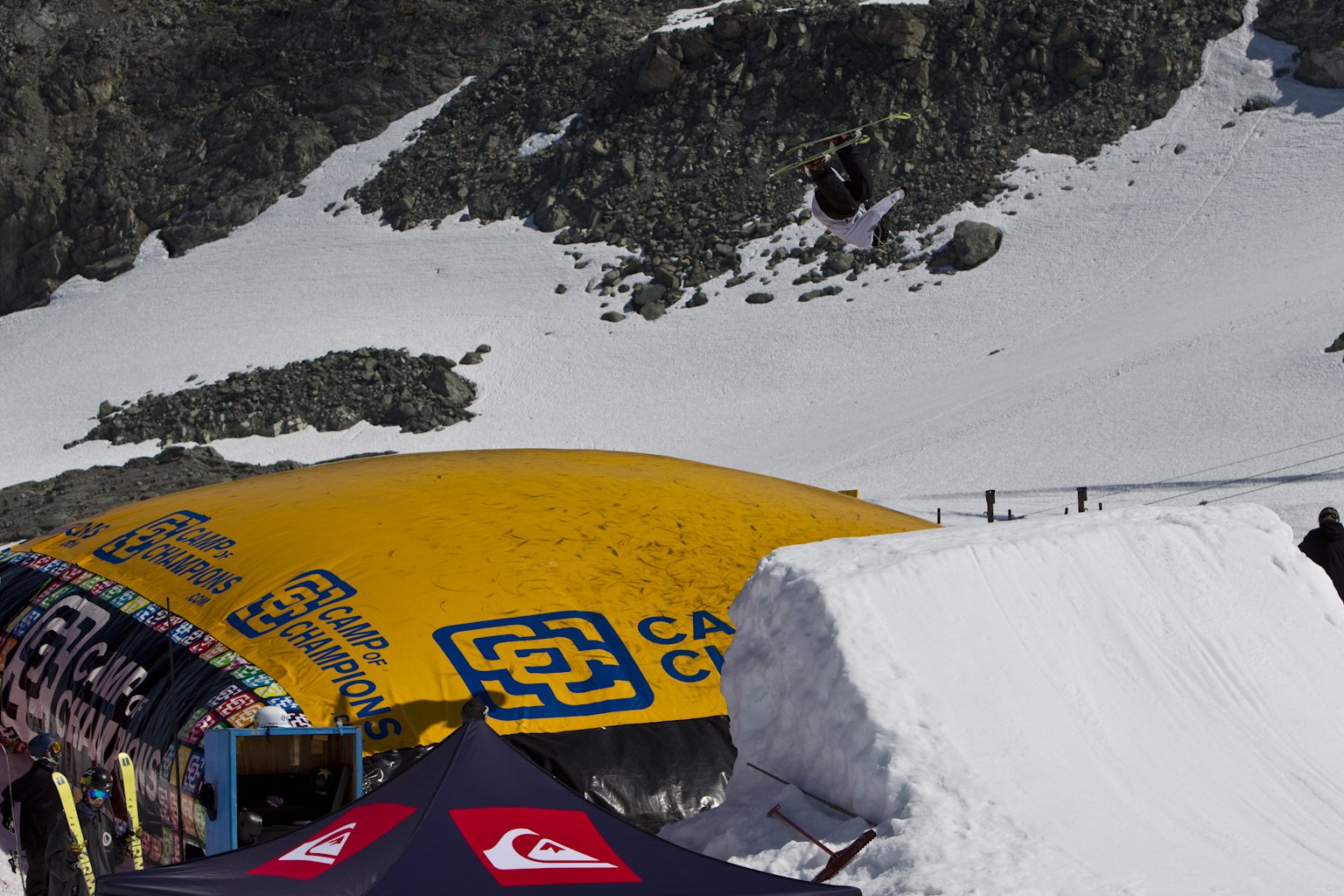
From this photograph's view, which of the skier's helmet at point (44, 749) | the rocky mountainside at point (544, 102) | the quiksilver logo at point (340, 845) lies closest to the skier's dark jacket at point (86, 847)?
the skier's helmet at point (44, 749)

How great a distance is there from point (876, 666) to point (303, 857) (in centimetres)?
213

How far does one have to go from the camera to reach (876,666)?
4895mm

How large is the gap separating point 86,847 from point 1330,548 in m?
7.42

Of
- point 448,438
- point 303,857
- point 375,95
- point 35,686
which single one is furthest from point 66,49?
point 303,857

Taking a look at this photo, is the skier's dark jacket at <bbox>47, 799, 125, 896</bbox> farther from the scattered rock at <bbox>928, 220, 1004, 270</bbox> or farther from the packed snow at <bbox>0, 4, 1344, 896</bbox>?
the scattered rock at <bbox>928, 220, 1004, 270</bbox>

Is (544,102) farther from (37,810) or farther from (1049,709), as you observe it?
(1049,709)

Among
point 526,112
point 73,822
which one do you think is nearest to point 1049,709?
point 73,822

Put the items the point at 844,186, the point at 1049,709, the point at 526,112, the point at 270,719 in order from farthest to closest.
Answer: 1. the point at 526,112
2. the point at 844,186
3. the point at 270,719
4. the point at 1049,709

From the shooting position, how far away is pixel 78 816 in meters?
7.37

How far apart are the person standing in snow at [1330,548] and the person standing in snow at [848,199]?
438 cm

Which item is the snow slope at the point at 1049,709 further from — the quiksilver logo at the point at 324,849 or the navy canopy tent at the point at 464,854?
the quiksilver logo at the point at 324,849

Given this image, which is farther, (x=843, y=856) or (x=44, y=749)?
(x=44, y=749)

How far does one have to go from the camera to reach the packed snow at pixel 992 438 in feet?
15.3

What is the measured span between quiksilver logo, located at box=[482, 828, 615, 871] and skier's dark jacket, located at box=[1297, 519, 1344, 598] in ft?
18.7
